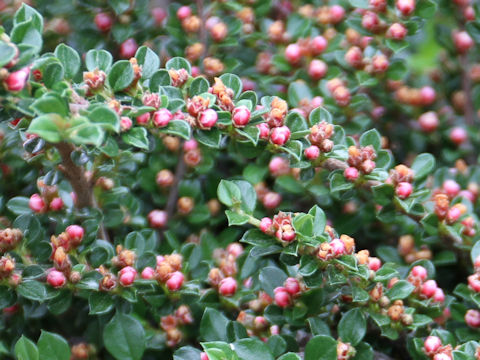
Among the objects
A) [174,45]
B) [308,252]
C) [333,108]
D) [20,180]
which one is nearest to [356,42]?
[333,108]

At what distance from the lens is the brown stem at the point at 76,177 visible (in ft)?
4.04

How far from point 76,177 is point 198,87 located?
293mm

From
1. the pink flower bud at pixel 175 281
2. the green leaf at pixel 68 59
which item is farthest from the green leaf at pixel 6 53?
the pink flower bud at pixel 175 281

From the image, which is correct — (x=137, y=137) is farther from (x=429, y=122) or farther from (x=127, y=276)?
(x=429, y=122)

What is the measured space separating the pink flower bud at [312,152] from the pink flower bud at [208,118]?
212 millimetres

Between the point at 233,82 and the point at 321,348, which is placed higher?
the point at 233,82

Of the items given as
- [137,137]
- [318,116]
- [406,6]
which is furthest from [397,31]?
[137,137]

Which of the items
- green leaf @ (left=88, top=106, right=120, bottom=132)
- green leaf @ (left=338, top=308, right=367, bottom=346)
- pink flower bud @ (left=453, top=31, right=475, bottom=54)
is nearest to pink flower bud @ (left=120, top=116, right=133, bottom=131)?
green leaf @ (left=88, top=106, right=120, bottom=132)

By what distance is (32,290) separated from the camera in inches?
51.0

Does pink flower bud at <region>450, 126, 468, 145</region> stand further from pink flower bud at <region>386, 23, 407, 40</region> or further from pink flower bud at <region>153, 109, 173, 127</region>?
pink flower bud at <region>153, 109, 173, 127</region>

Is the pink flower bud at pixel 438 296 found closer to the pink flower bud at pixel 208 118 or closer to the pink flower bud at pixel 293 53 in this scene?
the pink flower bud at pixel 208 118

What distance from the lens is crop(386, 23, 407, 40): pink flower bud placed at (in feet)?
5.49

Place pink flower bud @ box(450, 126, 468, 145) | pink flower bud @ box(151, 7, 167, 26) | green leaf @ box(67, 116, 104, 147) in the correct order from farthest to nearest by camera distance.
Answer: pink flower bud @ box(151, 7, 167, 26), pink flower bud @ box(450, 126, 468, 145), green leaf @ box(67, 116, 104, 147)

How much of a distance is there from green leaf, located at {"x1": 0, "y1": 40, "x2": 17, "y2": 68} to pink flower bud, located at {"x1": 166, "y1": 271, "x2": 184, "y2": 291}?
0.56 metres
